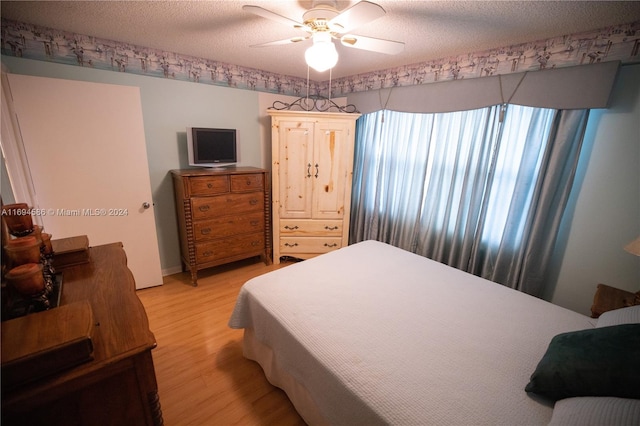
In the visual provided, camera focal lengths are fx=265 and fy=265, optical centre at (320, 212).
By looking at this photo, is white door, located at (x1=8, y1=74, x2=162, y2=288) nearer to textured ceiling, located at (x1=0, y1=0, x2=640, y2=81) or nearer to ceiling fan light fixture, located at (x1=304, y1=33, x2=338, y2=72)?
textured ceiling, located at (x1=0, y1=0, x2=640, y2=81)

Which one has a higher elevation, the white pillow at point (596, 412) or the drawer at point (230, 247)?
the white pillow at point (596, 412)

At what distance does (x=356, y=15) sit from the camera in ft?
4.15

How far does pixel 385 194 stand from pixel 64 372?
9.59 feet

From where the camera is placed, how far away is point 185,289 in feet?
9.05

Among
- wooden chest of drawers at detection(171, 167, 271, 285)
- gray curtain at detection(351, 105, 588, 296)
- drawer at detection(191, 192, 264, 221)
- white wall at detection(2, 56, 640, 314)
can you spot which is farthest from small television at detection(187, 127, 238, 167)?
gray curtain at detection(351, 105, 588, 296)

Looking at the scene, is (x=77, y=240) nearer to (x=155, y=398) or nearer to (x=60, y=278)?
(x=60, y=278)

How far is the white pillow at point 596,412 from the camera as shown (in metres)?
0.72

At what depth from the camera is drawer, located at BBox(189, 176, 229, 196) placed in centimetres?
259

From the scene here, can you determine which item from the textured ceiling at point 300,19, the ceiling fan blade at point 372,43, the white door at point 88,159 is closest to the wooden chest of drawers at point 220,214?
the white door at point 88,159

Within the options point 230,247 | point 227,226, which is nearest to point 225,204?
point 227,226

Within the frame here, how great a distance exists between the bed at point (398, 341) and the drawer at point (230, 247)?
50.1 inches

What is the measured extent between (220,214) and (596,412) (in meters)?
2.81

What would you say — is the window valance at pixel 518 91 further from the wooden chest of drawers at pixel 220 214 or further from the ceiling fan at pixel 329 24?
the wooden chest of drawers at pixel 220 214

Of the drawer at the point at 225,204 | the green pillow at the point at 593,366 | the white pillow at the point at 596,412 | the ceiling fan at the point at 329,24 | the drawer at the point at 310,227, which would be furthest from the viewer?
the drawer at the point at 310,227
